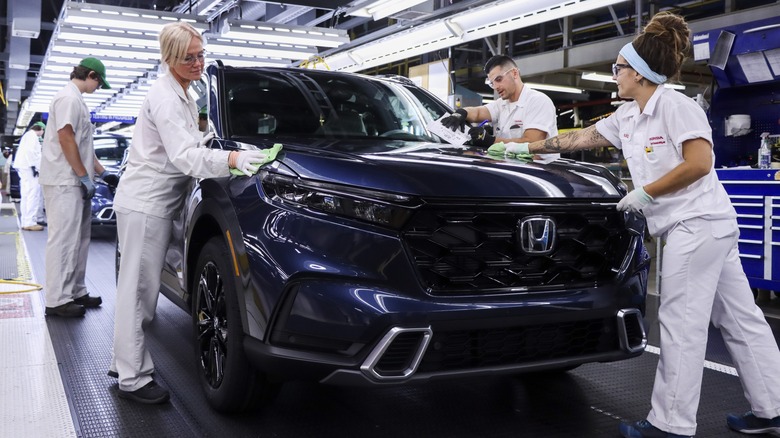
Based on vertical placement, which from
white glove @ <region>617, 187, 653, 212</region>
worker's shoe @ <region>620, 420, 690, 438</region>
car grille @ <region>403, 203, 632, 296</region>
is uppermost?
white glove @ <region>617, 187, 653, 212</region>

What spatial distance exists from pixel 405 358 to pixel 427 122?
172cm

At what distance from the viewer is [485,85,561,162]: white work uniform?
4.16m

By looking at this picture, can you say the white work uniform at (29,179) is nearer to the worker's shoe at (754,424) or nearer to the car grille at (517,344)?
the car grille at (517,344)

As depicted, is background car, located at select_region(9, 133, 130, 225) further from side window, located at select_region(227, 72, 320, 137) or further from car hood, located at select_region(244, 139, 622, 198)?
car hood, located at select_region(244, 139, 622, 198)

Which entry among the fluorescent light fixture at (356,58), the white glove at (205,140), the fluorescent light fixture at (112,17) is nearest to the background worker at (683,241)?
the white glove at (205,140)

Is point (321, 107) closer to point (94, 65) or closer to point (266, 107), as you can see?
point (266, 107)

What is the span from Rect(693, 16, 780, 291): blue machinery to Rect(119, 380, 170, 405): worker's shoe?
449 cm

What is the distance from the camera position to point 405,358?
2.26m

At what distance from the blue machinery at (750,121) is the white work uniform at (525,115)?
2.22m

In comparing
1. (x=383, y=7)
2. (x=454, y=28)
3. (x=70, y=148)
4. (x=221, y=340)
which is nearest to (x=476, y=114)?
(x=221, y=340)

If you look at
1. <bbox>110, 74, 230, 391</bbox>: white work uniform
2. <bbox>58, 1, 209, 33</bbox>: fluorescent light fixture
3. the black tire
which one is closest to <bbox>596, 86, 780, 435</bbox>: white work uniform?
the black tire

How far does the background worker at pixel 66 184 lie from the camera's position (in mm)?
4695

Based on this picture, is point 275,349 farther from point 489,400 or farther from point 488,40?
point 488,40


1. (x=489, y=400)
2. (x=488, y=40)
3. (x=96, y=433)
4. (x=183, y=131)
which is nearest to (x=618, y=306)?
(x=489, y=400)
